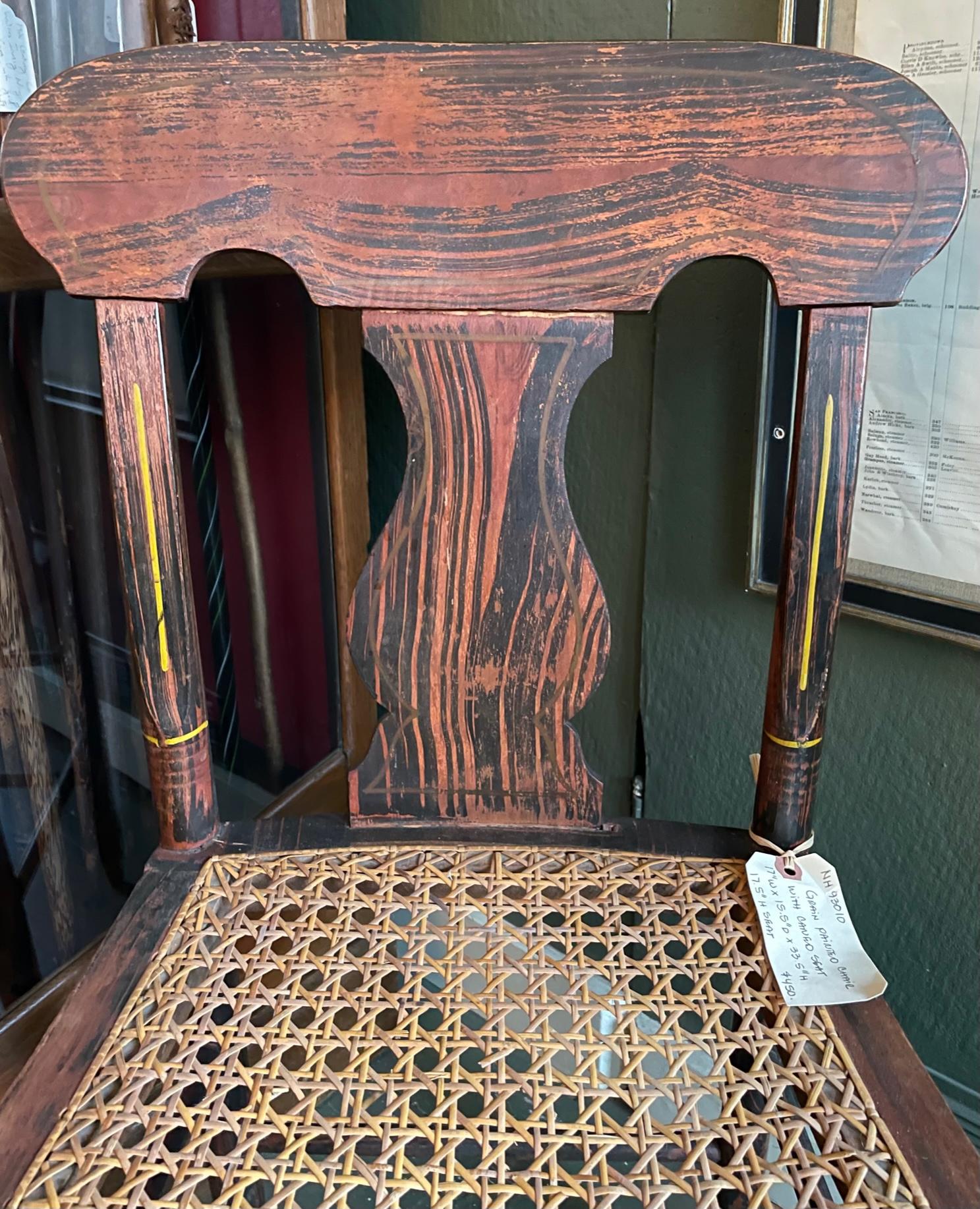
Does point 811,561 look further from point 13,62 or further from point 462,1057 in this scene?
point 13,62

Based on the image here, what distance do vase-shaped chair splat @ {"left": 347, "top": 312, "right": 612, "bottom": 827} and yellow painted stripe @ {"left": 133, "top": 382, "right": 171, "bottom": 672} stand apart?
13 centimetres

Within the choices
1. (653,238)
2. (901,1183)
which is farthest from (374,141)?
(901,1183)

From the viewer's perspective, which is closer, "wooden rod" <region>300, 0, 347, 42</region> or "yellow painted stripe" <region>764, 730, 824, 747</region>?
"yellow painted stripe" <region>764, 730, 824, 747</region>

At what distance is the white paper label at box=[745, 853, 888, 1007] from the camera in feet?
1.94

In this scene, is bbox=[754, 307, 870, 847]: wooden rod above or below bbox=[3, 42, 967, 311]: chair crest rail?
below

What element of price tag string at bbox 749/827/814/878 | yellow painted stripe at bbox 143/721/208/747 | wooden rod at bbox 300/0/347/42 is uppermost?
wooden rod at bbox 300/0/347/42

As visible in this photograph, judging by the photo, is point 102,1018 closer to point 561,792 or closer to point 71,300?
point 561,792

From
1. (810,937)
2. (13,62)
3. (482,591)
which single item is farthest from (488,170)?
(810,937)

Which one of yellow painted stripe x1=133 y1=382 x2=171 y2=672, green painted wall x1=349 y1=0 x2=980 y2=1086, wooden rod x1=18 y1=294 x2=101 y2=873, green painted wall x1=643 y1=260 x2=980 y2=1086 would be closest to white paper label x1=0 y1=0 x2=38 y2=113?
wooden rod x1=18 y1=294 x2=101 y2=873

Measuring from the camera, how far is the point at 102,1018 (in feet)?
1.89

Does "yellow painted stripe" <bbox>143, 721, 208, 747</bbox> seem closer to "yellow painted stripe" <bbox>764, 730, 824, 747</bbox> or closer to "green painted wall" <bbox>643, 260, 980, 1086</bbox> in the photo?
"yellow painted stripe" <bbox>764, 730, 824, 747</bbox>

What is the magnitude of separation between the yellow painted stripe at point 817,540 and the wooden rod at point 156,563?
0.43 m

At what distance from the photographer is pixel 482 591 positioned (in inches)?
27.0

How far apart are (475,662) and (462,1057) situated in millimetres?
260
